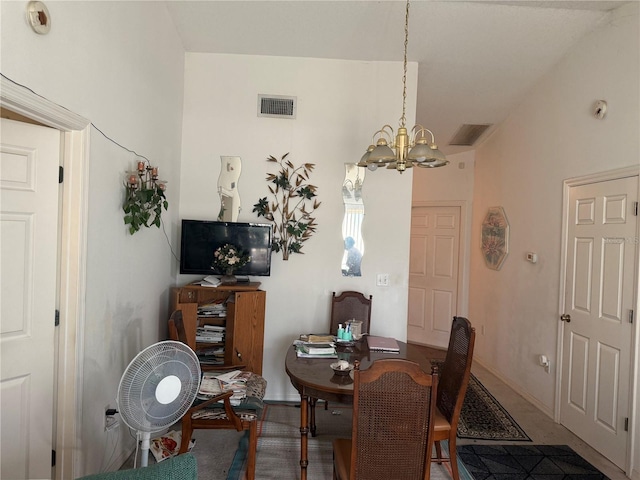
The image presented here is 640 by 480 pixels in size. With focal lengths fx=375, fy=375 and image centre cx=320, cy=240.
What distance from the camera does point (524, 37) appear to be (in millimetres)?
3139

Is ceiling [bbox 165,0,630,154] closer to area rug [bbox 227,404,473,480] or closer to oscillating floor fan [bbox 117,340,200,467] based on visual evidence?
oscillating floor fan [bbox 117,340,200,467]

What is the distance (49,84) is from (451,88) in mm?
3593

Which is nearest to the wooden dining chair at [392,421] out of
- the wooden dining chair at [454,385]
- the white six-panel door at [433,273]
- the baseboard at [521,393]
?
the wooden dining chair at [454,385]

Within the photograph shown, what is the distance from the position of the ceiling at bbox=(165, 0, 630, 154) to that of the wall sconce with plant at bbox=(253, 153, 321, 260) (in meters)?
1.06

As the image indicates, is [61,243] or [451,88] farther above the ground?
[451,88]

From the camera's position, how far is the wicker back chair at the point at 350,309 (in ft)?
10.9

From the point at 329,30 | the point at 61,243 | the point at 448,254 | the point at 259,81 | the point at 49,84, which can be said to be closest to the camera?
the point at 49,84

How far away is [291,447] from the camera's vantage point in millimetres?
2703

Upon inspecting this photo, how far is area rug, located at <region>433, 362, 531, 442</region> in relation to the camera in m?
2.99

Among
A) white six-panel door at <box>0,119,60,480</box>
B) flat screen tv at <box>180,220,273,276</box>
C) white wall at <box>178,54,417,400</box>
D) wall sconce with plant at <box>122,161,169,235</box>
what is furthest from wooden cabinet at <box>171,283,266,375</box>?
white six-panel door at <box>0,119,60,480</box>

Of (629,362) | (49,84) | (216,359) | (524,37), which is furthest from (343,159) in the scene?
(629,362)

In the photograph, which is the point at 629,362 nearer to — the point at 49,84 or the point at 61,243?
the point at 61,243

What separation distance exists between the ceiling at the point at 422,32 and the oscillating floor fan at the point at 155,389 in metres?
2.58

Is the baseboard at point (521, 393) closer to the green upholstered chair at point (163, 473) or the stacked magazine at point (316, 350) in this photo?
the stacked magazine at point (316, 350)
